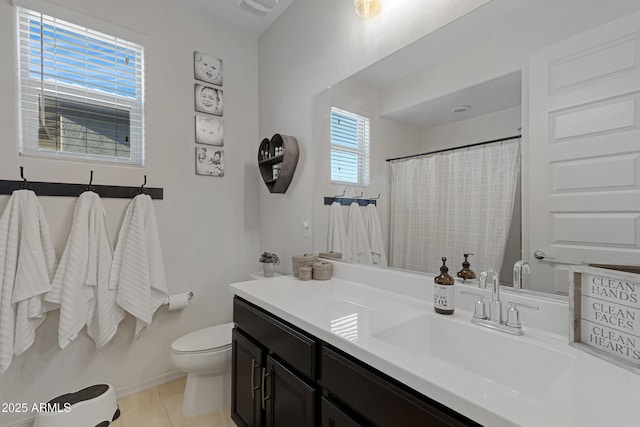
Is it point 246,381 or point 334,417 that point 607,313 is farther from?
point 246,381

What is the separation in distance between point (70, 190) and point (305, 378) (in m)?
1.85

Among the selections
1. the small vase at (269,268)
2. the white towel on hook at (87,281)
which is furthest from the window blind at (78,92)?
the small vase at (269,268)

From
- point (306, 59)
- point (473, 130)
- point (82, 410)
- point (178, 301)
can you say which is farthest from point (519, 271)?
point (82, 410)

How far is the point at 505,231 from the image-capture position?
1.15 m

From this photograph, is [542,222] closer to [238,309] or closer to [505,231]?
[505,231]

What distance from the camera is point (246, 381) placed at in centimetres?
152

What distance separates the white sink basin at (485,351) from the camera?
0.83 meters

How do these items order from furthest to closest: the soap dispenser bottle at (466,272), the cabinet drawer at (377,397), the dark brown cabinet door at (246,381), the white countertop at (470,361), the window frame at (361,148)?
the window frame at (361,148) → the dark brown cabinet door at (246,381) → the soap dispenser bottle at (466,272) → the cabinet drawer at (377,397) → the white countertop at (470,361)

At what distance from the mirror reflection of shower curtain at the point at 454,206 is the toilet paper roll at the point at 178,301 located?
5.17 feet

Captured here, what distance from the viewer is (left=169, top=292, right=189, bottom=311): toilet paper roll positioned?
2162 millimetres

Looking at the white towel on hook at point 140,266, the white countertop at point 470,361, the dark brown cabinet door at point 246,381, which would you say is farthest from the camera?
the white towel on hook at point 140,266

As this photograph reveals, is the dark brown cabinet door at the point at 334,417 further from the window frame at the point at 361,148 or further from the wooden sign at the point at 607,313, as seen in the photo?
the window frame at the point at 361,148

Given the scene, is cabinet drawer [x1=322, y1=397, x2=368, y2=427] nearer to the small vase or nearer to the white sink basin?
the white sink basin

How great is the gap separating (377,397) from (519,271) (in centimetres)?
68
